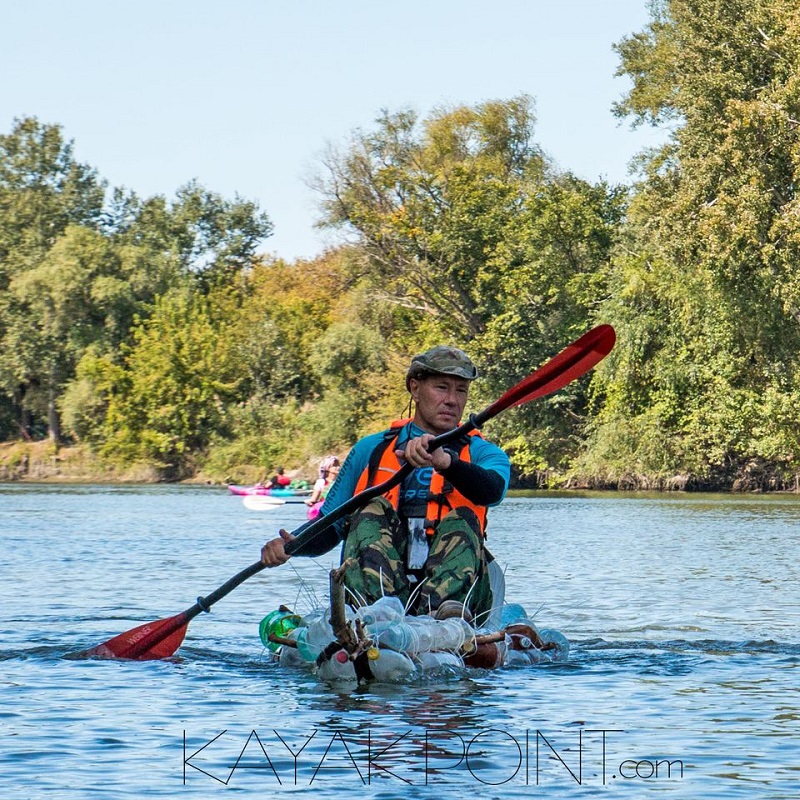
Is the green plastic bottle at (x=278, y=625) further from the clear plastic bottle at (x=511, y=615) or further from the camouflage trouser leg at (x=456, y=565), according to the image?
the clear plastic bottle at (x=511, y=615)

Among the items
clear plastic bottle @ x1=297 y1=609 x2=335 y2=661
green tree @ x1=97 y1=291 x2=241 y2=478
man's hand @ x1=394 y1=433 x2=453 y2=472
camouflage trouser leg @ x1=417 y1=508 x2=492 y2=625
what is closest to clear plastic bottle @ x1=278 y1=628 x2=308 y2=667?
clear plastic bottle @ x1=297 y1=609 x2=335 y2=661

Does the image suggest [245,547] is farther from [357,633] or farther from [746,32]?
[746,32]

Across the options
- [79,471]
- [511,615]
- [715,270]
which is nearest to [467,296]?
[715,270]

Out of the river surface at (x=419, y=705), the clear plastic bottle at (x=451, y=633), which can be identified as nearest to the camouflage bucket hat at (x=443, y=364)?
the clear plastic bottle at (x=451, y=633)

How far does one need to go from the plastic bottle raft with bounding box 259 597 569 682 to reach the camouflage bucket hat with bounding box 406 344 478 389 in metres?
1.05

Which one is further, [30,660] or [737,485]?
[737,485]

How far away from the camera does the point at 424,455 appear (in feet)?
21.9

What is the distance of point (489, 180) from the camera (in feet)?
151

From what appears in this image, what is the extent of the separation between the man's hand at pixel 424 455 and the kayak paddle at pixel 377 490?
4 centimetres

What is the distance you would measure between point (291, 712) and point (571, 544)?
1245 centimetres

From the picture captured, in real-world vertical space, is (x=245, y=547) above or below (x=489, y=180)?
below

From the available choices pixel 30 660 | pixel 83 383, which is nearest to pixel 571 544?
pixel 30 660

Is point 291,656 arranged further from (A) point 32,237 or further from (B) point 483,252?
(A) point 32,237

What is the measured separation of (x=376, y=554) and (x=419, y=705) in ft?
2.67
